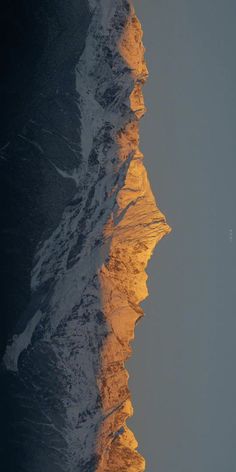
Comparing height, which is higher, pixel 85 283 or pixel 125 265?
pixel 125 265

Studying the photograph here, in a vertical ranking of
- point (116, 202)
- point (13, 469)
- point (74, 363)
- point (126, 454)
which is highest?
point (116, 202)

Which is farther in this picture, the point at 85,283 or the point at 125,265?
the point at 125,265

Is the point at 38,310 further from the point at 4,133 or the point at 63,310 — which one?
the point at 4,133

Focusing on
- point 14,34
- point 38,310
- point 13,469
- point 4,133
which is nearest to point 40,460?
point 13,469

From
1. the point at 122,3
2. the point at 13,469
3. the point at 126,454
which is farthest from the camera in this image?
the point at 126,454

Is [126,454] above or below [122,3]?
below

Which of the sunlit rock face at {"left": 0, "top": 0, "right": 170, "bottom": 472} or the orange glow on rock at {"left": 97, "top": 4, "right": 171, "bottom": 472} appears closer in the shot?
the sunlit rock face at {"left": 0, "top": 0, "right": 170, "bottom": 472}

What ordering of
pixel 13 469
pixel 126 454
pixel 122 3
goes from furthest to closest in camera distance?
pixel 126 454 < pixel 122 3 < pixel 13 469

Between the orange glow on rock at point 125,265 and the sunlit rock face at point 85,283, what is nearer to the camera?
the sunlit rock face at point 85,283
